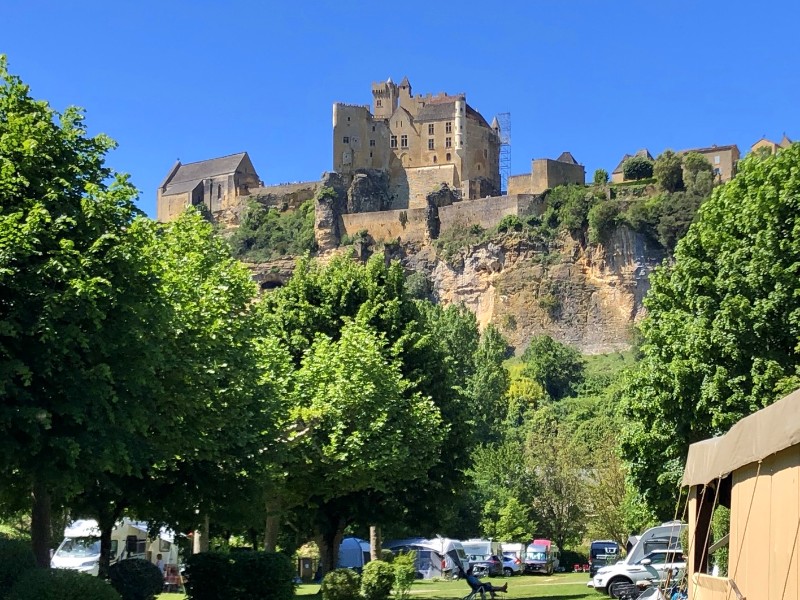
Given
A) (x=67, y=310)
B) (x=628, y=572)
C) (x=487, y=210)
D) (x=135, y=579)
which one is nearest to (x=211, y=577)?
(x=135, y=579)

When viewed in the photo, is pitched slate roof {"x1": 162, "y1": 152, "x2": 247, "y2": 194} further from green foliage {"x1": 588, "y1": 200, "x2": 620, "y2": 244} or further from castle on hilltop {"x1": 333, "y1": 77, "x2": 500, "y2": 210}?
green foliage {"x1": 588, "y1": 200, "x2": 620, "y2": 244}

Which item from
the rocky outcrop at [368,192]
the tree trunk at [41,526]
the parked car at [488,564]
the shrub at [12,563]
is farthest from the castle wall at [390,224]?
the shrub at [12,563]

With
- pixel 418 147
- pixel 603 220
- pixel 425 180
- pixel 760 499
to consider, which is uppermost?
pixel 418 147

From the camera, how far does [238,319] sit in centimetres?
2547

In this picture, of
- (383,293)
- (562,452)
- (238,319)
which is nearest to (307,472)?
(238,319)

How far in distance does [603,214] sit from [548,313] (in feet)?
40.6

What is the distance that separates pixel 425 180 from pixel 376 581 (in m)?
113

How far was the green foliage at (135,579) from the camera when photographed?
23.1 m

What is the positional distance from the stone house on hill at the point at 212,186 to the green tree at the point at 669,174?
2187 inches

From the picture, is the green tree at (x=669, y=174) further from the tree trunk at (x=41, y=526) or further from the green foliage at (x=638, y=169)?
the tree trunk at (x=41, y=526)

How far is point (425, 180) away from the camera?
138375 mm

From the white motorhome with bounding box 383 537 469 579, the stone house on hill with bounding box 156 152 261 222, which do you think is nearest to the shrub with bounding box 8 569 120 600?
the white motorhome with bounding box 383 537 469 579

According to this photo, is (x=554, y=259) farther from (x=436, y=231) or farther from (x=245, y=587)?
(x=245, y=587)

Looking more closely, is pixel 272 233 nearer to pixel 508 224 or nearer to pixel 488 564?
pixel 508 224
